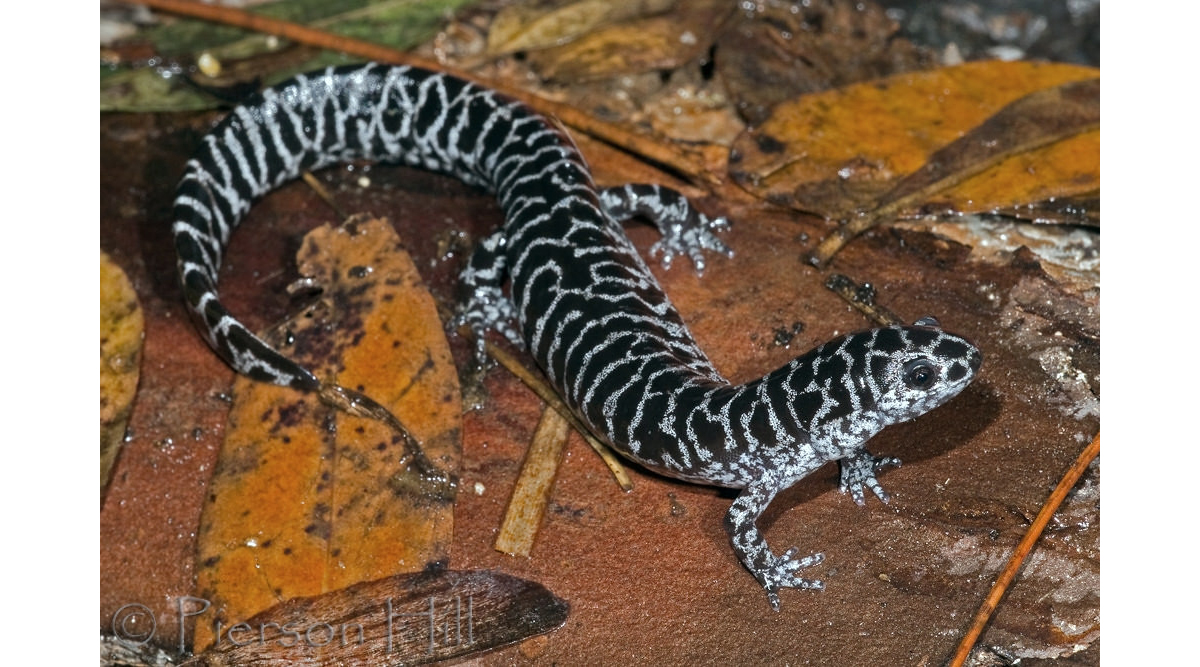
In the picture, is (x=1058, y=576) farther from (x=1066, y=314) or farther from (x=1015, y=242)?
(x=1015, y=242)

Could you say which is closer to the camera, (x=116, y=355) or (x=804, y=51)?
(x=116, y=355)

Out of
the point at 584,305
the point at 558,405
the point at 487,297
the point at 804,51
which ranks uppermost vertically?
the point at 804,51

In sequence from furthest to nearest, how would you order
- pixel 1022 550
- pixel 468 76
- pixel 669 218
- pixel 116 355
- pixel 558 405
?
pixel 468 76 → pixel 669 218 → pixel 116 355 → pixel 558 405 → pixel 1022 550

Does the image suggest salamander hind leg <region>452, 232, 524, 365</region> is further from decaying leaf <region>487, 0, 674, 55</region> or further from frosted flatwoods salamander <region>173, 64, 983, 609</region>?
decaying leaf <region>487, 0, 674, 55</region>

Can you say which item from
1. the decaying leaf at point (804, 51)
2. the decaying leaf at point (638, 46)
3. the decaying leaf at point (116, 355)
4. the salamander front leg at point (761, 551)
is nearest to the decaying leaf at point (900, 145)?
the decaying leaf at point (804, 51)

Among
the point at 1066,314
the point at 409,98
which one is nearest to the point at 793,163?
the point at 1066,314

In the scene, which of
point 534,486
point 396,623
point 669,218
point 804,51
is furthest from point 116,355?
point 804,51

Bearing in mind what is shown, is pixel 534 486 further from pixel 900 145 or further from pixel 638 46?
pixel 638 46

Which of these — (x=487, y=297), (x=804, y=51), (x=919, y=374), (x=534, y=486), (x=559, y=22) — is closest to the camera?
(x=919, y=374)
